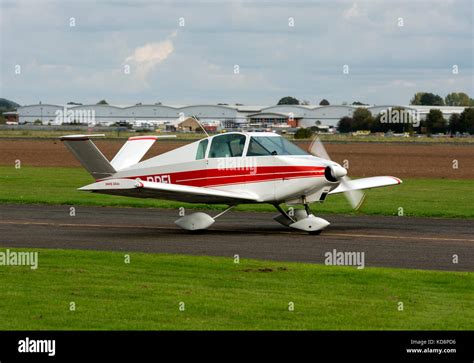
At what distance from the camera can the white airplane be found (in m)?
24.3

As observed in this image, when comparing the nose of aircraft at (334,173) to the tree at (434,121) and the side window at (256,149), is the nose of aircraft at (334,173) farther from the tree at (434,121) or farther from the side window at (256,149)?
the tree at (434,121)

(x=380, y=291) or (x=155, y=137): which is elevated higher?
(x=155, y=137)

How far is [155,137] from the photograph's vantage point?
27.7m

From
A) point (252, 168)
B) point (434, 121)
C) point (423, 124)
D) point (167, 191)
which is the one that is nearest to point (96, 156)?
point (167, 191)

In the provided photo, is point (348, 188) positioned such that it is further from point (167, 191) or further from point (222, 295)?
point (222, 295)

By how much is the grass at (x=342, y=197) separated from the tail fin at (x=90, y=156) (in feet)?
25.5

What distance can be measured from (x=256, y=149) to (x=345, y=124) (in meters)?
145

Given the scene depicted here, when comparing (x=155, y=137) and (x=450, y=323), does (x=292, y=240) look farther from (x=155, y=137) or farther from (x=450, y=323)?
(x=450, y=323)

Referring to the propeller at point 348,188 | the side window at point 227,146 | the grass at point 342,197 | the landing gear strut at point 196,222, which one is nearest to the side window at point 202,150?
the side window at point 227,146

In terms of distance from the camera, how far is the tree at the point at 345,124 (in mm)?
167000

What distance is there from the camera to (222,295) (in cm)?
1573

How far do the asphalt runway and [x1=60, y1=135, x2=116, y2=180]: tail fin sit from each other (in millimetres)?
1550
